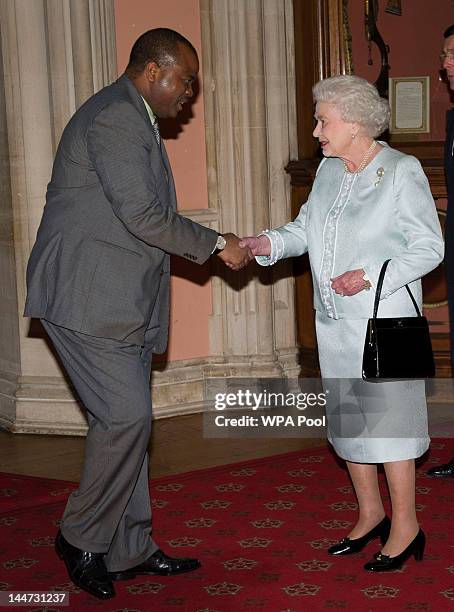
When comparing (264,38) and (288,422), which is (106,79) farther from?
(288,422)

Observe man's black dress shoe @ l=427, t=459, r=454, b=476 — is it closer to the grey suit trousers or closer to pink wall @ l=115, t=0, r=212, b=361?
the grey suit trousers

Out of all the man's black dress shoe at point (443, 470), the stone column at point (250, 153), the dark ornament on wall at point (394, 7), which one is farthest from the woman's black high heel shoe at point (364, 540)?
the dark ornament on wall at point (394, 7)

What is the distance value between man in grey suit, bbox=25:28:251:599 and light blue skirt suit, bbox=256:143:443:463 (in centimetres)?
45

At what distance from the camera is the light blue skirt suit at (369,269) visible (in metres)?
4.00

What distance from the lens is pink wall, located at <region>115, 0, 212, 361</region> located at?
657cm

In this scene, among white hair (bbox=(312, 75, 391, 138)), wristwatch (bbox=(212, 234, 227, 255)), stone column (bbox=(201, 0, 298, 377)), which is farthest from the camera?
stone column (bbox=(201, 0, 298, 377))

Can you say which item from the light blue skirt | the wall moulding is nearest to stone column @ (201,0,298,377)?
the wall moulding

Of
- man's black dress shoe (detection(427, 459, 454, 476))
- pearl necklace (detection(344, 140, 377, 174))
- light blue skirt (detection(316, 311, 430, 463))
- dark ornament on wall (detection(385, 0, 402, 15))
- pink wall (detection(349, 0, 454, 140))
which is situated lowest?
man's black dress shoe (detection(427, 459, 454, 476))

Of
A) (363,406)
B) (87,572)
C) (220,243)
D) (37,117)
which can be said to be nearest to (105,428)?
(87,572)

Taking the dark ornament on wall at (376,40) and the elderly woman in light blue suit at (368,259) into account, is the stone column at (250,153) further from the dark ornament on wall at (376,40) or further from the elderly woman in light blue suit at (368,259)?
the elderly woman in light blue suit at (368,259)

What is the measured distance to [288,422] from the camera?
6.68m

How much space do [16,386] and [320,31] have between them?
8.90 ft

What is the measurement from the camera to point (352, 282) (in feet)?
13.2

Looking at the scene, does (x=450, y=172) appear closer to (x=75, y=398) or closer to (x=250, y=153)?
(x=250, y=153)
